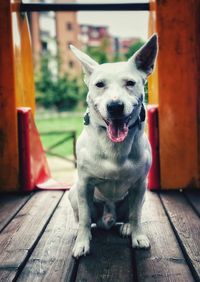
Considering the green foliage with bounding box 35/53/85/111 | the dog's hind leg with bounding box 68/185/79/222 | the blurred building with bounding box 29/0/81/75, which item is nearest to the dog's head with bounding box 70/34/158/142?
the dog's hind leg with bounding box 68/185/79/222

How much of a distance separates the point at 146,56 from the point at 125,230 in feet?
3.56

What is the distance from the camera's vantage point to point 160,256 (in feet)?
7.59

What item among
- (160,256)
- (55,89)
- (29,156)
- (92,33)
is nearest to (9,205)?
(29,156)

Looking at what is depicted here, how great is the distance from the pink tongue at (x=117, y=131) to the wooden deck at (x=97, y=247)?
66 cm

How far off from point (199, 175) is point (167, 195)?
389mm

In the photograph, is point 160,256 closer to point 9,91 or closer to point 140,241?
point 140,241

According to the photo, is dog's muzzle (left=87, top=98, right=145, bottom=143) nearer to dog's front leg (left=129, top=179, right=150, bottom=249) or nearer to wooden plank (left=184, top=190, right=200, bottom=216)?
dog's front leg (left=129, top=179, right=150, bottom=249)

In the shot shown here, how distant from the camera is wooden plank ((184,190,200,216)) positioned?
3277 millimetres

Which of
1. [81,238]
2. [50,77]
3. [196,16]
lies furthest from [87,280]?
[50,77]

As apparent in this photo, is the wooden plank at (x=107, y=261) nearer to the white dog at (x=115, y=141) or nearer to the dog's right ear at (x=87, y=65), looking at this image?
the white dog at (x=115, y=141)

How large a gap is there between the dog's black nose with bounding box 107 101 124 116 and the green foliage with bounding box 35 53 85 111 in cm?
3067

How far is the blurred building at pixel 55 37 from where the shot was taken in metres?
33.8

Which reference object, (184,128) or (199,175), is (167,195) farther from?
(184,128)

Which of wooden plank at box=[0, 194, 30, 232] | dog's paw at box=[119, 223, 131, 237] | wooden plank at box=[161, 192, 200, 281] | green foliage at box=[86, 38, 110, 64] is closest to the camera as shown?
wooden plank at box=[161, 192, 200, 281]
